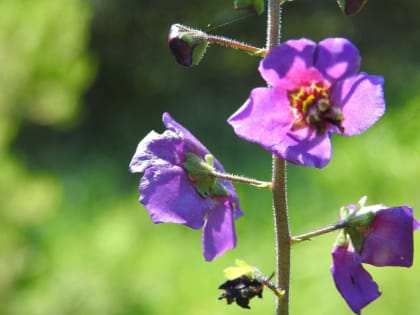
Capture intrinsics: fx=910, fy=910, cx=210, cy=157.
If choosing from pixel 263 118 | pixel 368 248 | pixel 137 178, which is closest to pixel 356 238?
pixel 368 248

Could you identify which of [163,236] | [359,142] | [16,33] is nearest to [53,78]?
[16,33]

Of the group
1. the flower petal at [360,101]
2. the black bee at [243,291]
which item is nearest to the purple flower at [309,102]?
the flower petal at [360,101]

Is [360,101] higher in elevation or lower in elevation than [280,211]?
higher

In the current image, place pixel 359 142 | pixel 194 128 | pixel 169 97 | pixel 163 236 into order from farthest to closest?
pixel 169 97
pixel 194 128
pixel 163 236
pixel 359 142

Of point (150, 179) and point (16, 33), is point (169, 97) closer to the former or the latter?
point (16, 33)

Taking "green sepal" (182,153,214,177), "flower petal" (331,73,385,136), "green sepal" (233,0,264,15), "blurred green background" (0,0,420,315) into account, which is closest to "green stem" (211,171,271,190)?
"green sepal" (182,153,214,177)

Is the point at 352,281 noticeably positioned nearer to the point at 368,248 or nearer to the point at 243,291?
the point at 368,248

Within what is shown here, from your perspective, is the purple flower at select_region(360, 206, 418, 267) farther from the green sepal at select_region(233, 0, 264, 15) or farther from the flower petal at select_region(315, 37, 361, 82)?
the green sepal at select_region(233, 0, 264, 15)
